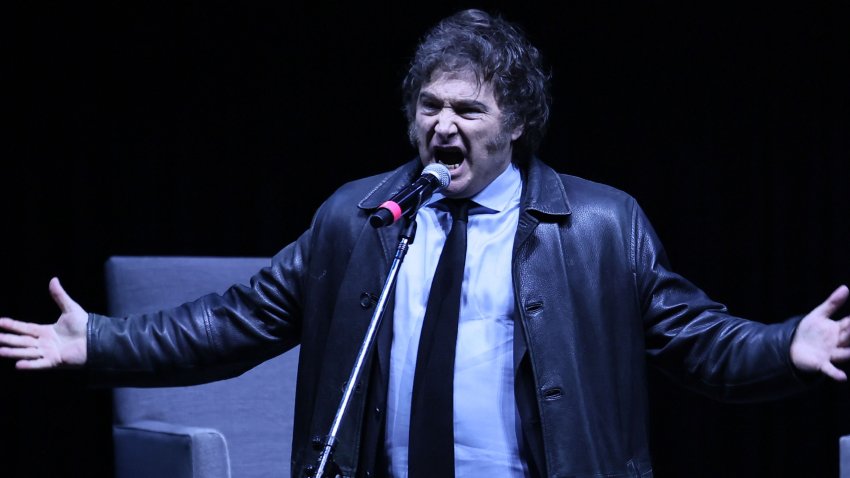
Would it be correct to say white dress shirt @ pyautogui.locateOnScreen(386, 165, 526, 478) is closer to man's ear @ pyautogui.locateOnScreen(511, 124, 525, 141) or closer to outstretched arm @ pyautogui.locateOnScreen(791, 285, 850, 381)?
man's ear @ pyautogui.locateOnScreen(511, 124, 525, 141)

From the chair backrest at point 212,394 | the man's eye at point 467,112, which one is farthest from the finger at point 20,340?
the man's eye at point 467,112

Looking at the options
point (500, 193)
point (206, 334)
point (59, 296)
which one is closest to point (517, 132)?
point (500, 193)

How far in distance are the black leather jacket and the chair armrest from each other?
29 centimetres

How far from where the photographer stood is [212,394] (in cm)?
283

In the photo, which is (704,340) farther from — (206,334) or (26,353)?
(26,353)

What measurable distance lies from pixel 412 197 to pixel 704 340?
24.3 inches

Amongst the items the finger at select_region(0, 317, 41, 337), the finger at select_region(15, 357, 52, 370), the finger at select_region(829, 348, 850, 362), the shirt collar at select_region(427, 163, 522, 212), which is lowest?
the finger at select_region(15, 357, 52, 370)

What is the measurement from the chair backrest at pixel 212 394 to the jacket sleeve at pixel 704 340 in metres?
1.19

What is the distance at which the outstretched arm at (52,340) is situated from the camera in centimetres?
194

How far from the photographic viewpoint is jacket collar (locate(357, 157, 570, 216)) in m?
2.04

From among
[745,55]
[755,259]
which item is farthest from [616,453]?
[745,55]

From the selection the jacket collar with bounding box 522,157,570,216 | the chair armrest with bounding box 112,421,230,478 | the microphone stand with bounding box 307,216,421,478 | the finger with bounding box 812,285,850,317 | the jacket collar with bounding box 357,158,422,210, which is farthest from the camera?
the chair armrest with bounding box 112,421,230,478

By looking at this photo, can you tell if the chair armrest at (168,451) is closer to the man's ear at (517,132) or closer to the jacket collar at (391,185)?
the jacket collar at (391,185)

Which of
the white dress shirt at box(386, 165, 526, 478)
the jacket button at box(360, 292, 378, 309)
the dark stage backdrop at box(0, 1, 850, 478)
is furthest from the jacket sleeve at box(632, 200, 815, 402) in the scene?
the dark stage backdrop at box(0, 1, 850, 478)
